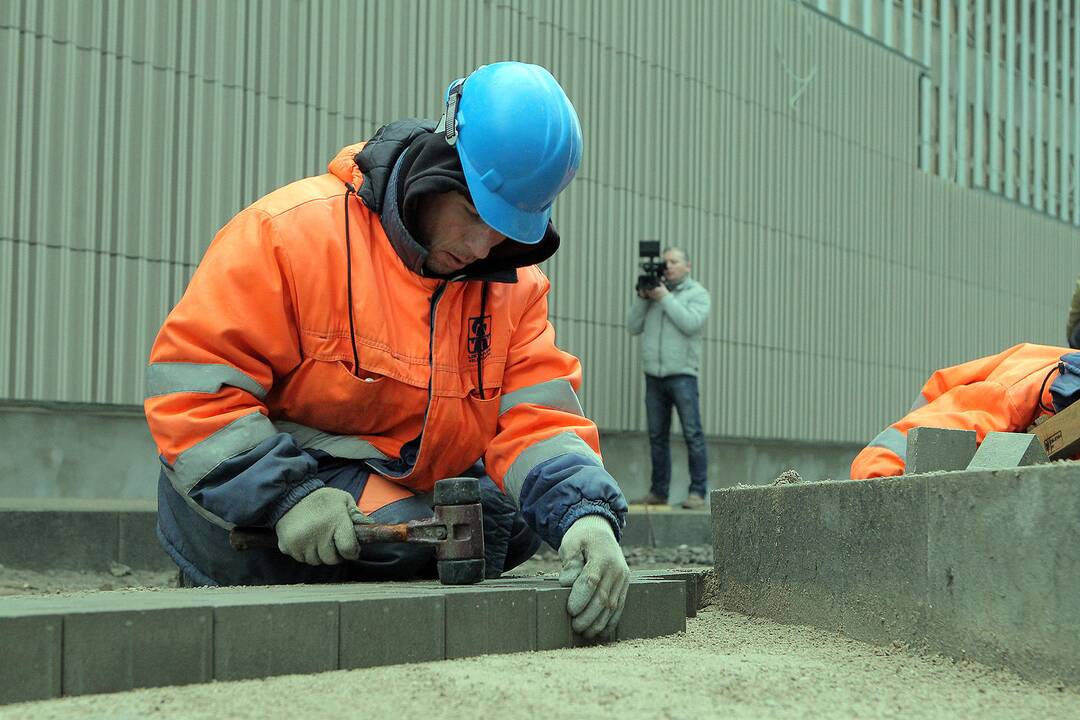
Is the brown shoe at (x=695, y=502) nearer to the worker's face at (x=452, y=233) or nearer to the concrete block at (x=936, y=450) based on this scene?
the concrete block at (x=936, y=450)

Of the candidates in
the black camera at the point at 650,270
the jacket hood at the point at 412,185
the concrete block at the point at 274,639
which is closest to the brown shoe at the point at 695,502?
the black camera at the point at 650,270

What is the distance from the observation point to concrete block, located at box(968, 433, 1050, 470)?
336 cm

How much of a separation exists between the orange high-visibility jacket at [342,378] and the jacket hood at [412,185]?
0.21ft

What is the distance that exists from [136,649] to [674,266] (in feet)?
27.8

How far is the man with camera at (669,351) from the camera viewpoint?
421 inches

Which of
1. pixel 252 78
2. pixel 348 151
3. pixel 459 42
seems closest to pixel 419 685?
pixel 348 151

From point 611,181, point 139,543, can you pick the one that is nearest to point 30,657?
point 139,543

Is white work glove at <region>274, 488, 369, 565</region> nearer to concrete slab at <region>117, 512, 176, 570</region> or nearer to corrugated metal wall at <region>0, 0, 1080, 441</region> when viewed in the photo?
concrete slab at <region>117, 512, 176, 570</region>

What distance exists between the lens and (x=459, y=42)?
11.0 m

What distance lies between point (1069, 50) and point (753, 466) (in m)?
10.9

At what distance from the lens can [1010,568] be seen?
9.62ft

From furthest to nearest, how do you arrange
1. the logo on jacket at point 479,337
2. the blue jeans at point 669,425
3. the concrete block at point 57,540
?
the blue jeans at point 669,425
the concrete block at point 57,540
the logo on jacket at point 479,337

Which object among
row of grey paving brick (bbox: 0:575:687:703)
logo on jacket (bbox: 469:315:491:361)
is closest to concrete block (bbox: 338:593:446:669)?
row of grey paving brick (bbox: 0:575:687:703)

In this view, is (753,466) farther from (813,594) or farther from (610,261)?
(813,594)
